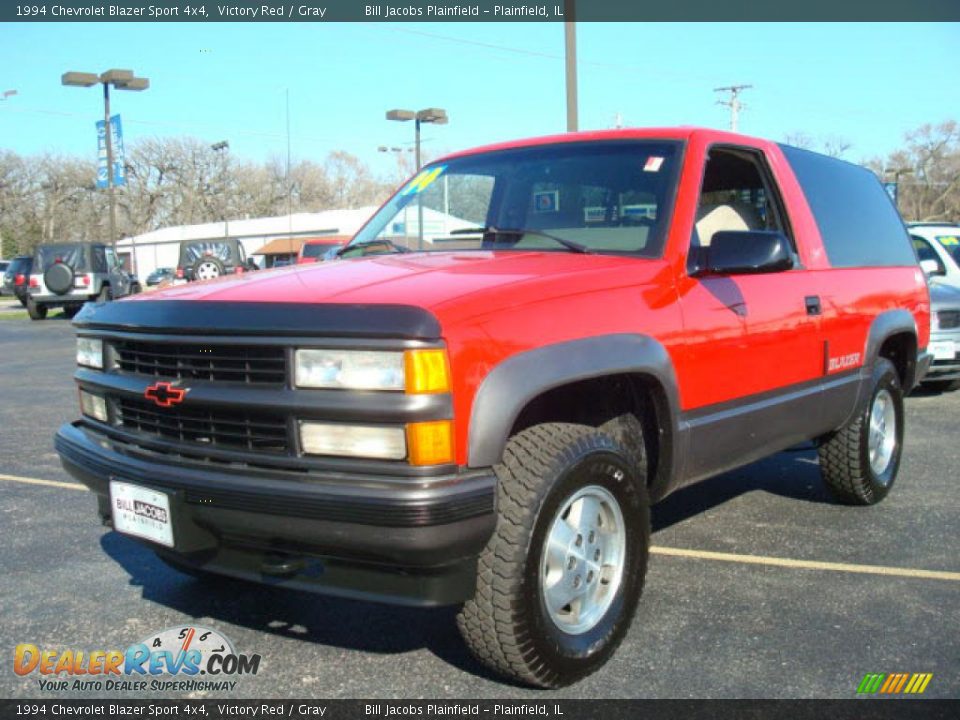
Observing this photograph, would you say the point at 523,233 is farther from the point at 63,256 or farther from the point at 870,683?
the point at 63,256

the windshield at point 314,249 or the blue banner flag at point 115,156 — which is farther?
the blue banner flag at point 115,156

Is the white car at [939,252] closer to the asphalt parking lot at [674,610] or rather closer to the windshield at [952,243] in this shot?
the windshield at [952,243]

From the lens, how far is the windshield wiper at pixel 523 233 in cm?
362

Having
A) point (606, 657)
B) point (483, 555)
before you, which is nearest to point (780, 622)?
point (606, 657)

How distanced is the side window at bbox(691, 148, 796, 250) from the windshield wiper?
0.76 meters

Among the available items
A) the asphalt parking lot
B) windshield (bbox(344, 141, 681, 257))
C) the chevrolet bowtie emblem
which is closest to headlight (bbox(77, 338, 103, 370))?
the chevrolet bowtie emblem

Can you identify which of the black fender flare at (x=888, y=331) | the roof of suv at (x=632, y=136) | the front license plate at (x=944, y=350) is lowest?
the front license plate at (x=944, y=350)

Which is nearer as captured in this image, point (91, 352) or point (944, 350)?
point (91, 352)

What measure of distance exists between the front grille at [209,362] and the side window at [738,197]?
7.25ft

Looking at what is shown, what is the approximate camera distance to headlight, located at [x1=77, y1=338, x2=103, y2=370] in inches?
130

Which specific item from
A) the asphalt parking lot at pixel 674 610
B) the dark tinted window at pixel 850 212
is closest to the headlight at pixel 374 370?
the asphalt parking lot at pixel 674 610

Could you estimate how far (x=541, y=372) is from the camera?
2734 mm

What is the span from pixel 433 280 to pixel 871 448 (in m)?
3.24

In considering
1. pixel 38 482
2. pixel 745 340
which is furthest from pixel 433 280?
pixel 38 482
